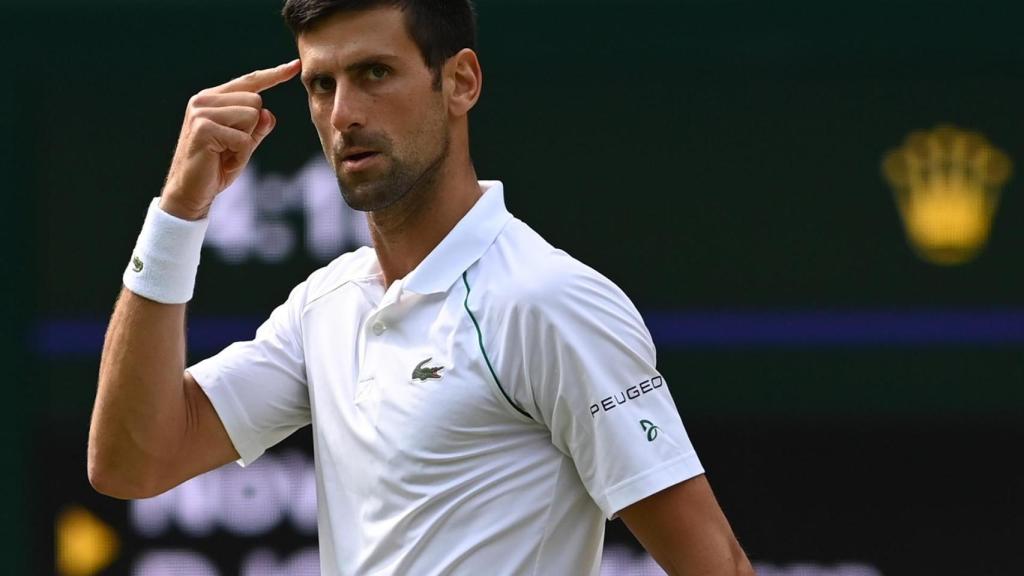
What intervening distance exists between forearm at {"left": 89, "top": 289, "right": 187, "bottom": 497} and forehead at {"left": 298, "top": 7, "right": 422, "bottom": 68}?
35cm

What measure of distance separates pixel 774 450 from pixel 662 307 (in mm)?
387

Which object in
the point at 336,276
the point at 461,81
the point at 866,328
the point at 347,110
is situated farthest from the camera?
the point at 866,328

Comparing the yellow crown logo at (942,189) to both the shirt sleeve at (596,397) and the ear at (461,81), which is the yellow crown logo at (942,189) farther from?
the shirt sleeve at (596,397)

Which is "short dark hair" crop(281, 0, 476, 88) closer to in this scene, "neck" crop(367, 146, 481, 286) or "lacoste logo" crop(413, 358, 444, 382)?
"neck" crop(367, 146, 481, 286)

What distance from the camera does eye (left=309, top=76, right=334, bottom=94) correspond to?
2.17 m

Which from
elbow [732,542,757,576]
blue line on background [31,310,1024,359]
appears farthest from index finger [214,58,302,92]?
blue line on background [31,310,1024,359]

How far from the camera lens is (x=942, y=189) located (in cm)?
399

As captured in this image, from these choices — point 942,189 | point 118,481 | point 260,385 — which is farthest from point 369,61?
point 942,189

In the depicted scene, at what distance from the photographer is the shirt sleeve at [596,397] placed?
79.3 inches

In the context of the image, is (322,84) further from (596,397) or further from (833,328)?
(833,328)

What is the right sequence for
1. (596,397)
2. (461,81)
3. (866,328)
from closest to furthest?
(596,397) < (461,81) < (866,328)

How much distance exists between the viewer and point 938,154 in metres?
3.98

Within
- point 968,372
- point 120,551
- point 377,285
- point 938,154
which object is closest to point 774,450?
point 968,372

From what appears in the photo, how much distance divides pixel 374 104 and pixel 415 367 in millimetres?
306
